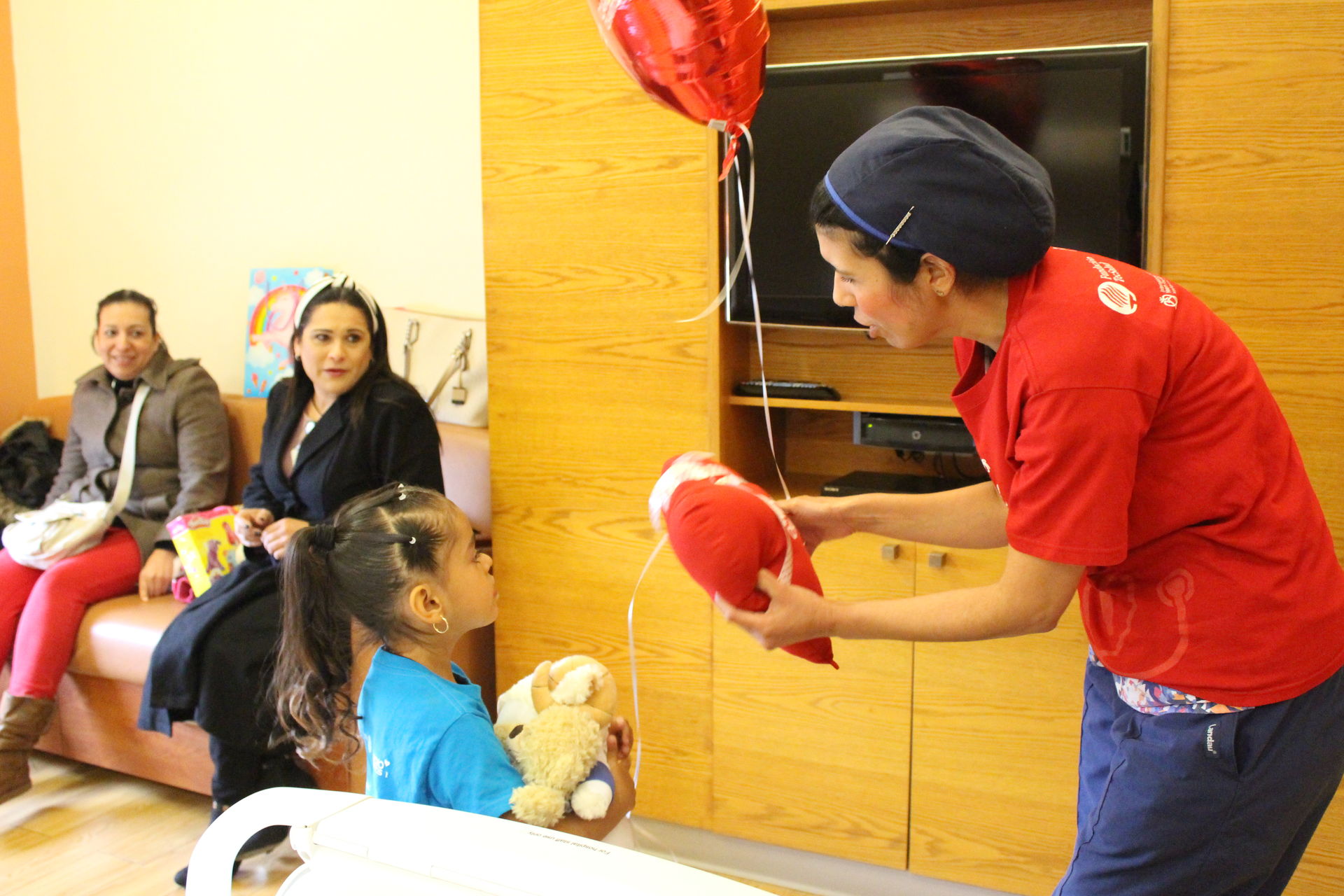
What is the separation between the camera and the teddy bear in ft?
4.49

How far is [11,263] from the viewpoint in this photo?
13.4 ft

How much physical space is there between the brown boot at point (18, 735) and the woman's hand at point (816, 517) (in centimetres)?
207

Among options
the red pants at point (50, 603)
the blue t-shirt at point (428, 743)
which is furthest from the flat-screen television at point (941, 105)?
the red pants at point (50, 603)

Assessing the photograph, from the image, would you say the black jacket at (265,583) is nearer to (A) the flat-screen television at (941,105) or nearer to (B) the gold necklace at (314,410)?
(B) the gold necklace at (314,410)

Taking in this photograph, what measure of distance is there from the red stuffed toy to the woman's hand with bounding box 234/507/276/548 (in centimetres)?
153

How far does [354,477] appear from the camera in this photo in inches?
101

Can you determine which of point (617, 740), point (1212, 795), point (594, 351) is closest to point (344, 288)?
point (594, 351)

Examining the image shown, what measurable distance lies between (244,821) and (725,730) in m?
1.55

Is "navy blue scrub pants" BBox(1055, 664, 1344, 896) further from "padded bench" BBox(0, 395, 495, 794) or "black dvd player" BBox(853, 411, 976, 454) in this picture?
"padded bench" BBox(0, 395, 495, 794)

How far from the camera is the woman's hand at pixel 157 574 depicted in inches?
114

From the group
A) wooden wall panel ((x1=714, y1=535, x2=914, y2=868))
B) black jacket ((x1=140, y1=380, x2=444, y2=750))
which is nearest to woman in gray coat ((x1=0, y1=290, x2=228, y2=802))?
black jacket ((x1=140, y1=380, x2=444, y2=750))

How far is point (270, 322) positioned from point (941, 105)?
7.35 ft

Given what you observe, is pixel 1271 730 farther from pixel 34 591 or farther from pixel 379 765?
pixel 34 591

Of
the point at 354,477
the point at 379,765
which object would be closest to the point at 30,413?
the point at 354,477
